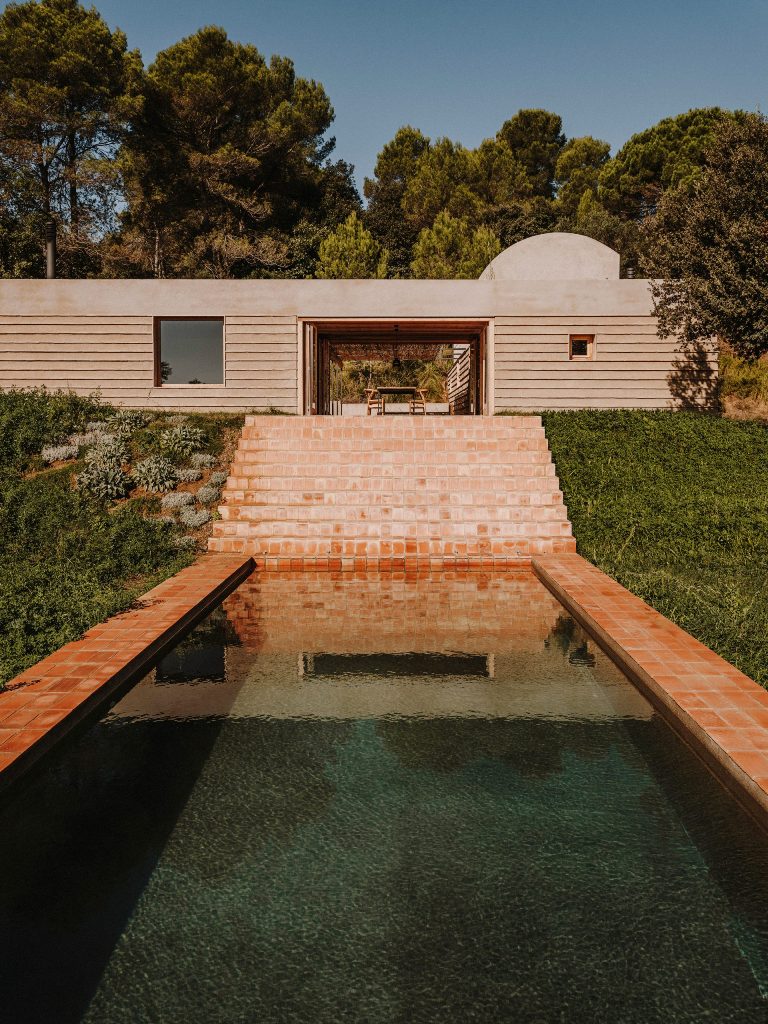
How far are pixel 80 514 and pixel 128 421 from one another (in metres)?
3.45

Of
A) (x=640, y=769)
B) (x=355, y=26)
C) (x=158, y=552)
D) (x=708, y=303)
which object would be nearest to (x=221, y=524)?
(x=158, y=552)

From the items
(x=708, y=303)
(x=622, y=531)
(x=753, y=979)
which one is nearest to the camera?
(x=753, y=979)

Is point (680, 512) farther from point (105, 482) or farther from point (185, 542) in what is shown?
point (105, 482)

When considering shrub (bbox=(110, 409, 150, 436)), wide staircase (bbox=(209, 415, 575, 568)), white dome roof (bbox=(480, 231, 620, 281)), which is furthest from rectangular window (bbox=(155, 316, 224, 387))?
white dome roof (bbox=(480, 231, 620, 281))

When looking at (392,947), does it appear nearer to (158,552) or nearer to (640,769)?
(640,769)

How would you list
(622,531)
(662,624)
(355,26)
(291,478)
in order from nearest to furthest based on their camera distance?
(662,624)
(622,531)
(291,478)
(355,26)

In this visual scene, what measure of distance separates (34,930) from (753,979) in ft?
6.92

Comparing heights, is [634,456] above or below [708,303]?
below

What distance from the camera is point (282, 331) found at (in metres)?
13.0

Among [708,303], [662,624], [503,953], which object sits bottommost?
[503,953]

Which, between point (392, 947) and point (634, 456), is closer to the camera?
Result: point (392, 947)

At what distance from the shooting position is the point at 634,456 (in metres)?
9.77

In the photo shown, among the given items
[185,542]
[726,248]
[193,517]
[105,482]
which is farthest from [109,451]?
[726,248]

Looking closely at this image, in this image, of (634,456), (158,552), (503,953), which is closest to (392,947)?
(503,953)
